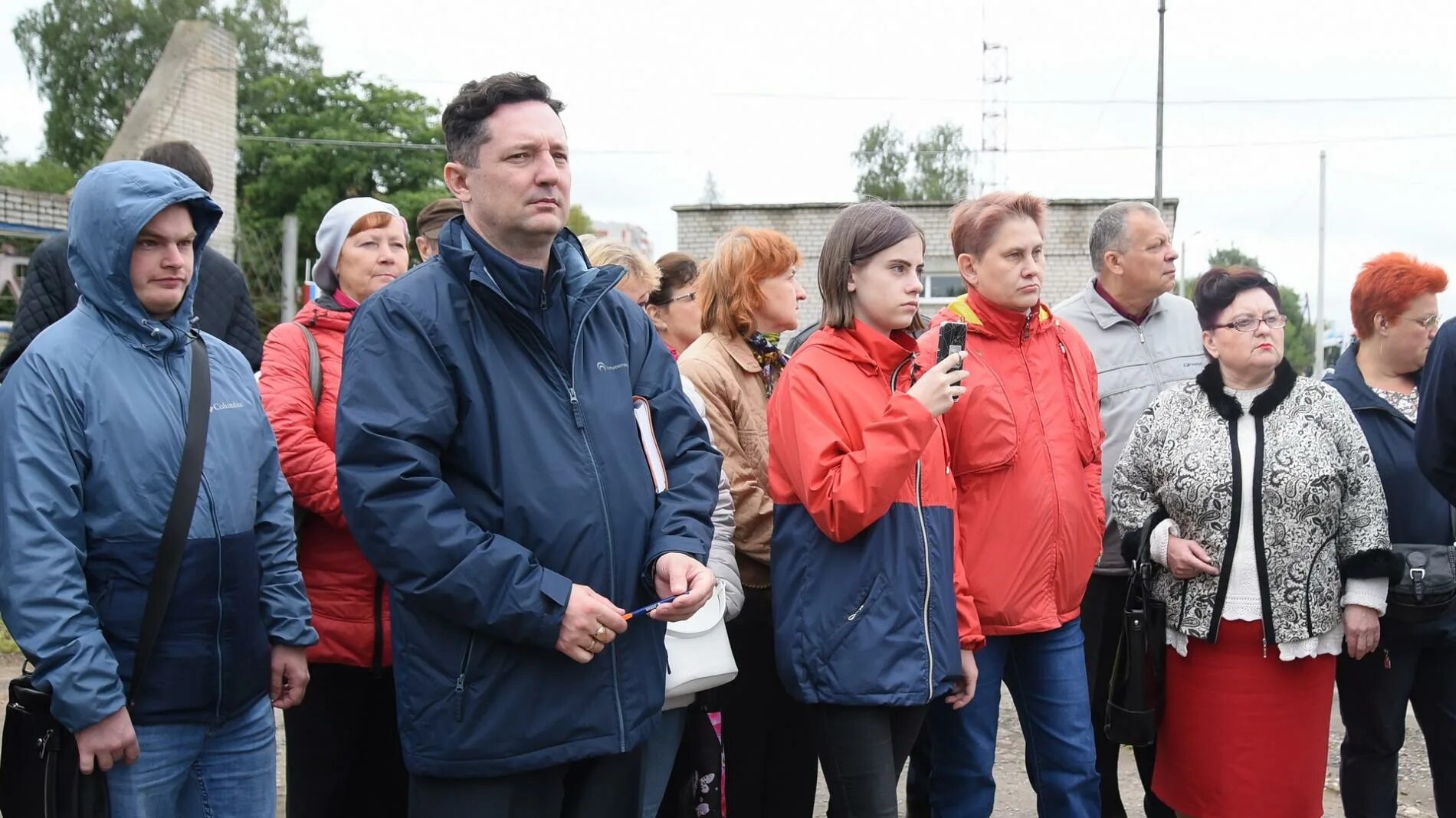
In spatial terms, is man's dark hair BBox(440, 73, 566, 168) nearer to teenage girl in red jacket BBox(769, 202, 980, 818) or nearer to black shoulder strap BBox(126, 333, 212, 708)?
black shoulder strap BBox(126, 333, 212, 708)

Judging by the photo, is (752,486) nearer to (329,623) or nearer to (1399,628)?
(329,623)

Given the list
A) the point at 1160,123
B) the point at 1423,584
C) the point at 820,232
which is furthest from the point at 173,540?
the point at 1160,123

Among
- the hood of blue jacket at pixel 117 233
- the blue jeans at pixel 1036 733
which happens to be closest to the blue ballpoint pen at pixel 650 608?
the hood of blue jacket at pixel 117 233

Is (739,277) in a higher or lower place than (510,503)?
higher

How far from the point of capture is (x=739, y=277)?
377 centimetres

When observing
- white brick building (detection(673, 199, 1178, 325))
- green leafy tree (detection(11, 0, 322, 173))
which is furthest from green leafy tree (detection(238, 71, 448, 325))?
white brick building (detection(673, 199, 1178, 325))

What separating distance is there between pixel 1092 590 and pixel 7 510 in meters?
3.31

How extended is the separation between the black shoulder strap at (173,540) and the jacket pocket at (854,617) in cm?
149

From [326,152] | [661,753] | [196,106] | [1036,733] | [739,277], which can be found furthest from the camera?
[326,152]

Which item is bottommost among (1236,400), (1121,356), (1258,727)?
(1258,727)

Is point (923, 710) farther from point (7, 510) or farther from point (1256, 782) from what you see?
point (7, 510)

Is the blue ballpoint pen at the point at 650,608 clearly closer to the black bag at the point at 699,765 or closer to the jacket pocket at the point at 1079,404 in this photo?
the black bag at the point at 699,765

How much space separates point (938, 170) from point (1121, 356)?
43.4 meters

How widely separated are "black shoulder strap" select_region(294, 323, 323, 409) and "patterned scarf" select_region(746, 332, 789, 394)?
53.1 inches
